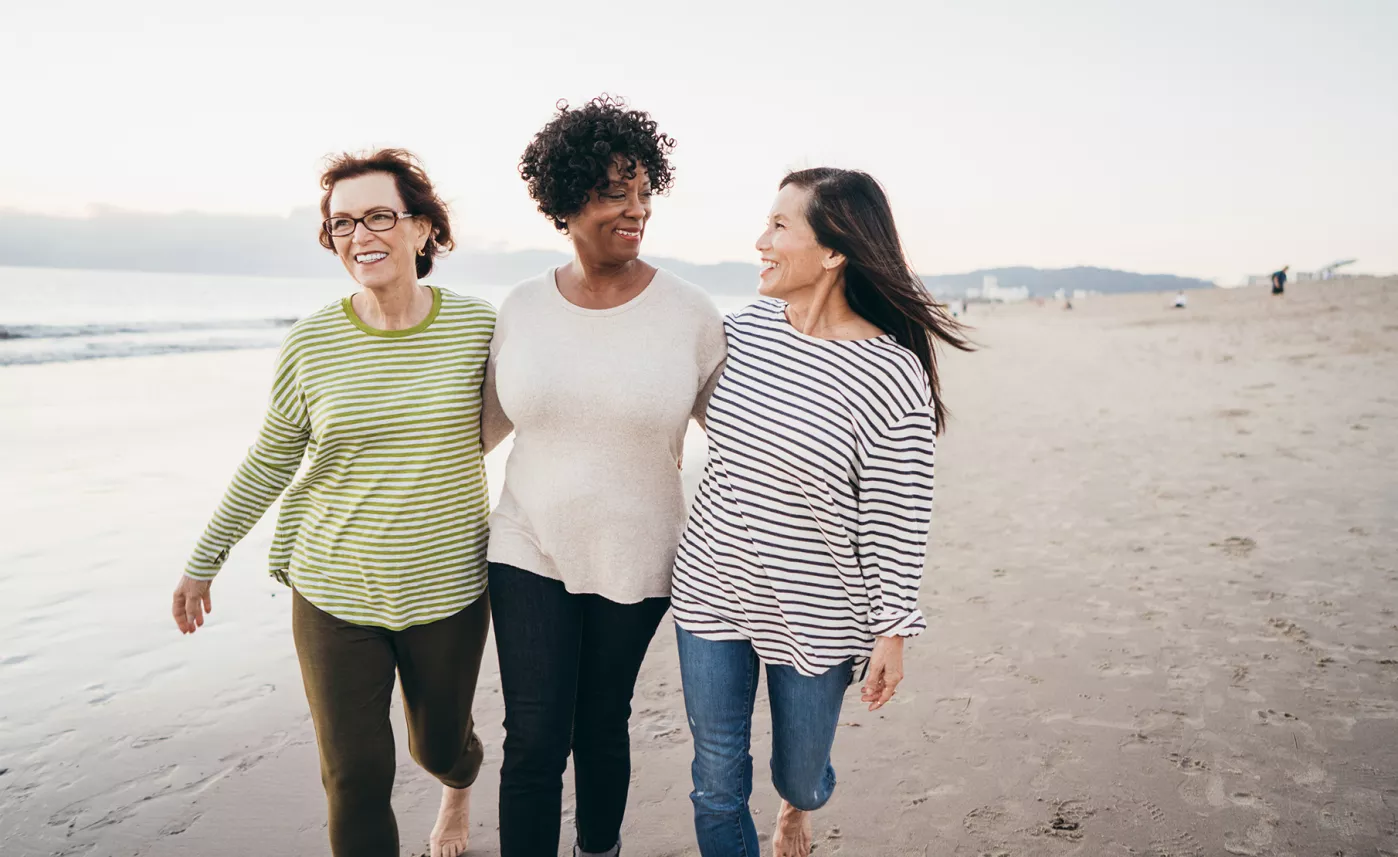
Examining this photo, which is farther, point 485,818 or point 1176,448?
point 1176,448

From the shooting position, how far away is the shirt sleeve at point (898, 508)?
2.23m

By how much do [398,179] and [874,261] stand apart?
1.43 metres

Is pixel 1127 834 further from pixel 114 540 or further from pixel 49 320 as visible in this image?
pixel 49 320

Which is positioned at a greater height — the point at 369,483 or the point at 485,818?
the point at 369,483

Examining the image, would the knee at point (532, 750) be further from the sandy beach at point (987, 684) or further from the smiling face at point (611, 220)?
the smiling face at point (611, 220)

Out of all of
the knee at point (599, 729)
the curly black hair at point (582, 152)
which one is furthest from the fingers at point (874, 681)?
the curly black hair at point (582, 152)

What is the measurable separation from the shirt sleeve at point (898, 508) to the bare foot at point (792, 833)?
78 cm

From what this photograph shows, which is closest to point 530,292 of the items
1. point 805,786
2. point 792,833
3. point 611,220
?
point 611,220

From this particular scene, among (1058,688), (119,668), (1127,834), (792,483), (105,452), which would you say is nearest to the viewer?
(792,483)

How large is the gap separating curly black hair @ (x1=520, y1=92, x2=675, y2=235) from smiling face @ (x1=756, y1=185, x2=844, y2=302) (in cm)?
44

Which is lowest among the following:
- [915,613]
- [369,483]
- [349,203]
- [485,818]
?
[485,818]

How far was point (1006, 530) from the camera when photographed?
22.3ft

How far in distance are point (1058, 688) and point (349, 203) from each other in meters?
3.68

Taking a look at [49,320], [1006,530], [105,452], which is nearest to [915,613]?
[1006,530]
